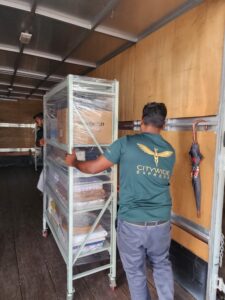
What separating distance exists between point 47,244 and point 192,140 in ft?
6.84

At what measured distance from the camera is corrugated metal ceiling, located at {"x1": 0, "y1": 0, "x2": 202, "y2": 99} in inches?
73.7

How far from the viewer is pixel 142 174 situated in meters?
1.45

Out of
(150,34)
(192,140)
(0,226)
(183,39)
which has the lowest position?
(0,226)

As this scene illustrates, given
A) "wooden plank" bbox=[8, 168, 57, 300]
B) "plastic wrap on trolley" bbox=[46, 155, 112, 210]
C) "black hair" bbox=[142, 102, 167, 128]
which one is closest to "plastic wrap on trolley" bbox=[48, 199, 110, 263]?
"plastic wrap on trolley" bbox=[46, 155, 112, 210]

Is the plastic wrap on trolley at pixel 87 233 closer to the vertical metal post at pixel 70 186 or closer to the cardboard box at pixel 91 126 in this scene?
the vertical metal post at pixel 70 186

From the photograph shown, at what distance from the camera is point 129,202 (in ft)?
4.93

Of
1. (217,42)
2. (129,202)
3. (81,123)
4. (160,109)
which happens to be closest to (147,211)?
(129,202)

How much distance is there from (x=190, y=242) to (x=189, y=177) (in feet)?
1.83

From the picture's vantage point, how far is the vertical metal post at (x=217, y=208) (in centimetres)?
159

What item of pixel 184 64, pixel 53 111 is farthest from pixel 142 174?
pixel 53 111

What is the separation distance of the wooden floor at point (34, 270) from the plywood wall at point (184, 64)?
1.65m

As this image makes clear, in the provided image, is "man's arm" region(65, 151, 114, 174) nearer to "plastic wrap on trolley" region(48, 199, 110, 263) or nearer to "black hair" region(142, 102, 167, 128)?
"black hair" region(142, 102, 167, 128)

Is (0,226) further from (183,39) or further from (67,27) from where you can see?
(183,39)

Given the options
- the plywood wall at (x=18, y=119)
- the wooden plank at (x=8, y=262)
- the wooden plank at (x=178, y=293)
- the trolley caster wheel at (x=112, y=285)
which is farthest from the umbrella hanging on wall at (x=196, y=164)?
the plywood wall at (x=18, y=119)
